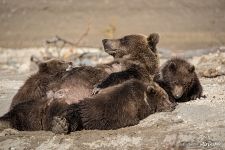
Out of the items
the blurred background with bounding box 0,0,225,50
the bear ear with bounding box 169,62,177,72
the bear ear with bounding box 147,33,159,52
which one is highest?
the bear ear with bounding box 147,33,159,52

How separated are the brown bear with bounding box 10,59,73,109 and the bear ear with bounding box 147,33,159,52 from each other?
45.0 inches

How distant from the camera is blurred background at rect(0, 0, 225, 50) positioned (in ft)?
85.1

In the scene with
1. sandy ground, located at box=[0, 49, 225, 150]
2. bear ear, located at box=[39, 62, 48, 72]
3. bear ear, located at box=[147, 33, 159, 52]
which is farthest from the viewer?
bear ear, located at box=[147, 33, 159, 52]

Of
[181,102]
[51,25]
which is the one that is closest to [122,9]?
[51,25]

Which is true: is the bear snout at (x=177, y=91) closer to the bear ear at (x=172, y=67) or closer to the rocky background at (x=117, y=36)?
the rocky background at (x=117, y=36)

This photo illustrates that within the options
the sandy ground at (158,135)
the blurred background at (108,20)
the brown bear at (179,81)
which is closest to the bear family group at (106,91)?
the brown bear at (179,81)

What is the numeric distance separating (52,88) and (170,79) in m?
1.59

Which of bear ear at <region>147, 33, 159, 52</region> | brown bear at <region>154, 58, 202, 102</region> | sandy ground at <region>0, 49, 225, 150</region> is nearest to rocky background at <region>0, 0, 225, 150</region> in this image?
sandy ground at <region>0, 49, 225, 150</region>

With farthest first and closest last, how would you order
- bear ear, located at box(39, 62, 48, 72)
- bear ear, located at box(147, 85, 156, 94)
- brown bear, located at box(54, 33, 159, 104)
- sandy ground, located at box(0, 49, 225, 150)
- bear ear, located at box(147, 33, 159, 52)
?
1. bear ear, located at box(147, 33, 159, 52)
2. bear ear, located at box(39, 62, 48, 72)
3. brown bear, located at box(54, 33, 159, 104)
4. bear ear, located at box(147, 85, 156, 94)
5. sandy ground, located at box(0, 49, 225, 150)

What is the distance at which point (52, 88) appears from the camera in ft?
23.8

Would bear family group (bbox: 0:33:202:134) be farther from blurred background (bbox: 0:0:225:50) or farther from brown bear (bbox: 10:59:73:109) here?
blurred background (bbox: 0:0:225:50)

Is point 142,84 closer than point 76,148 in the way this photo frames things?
No

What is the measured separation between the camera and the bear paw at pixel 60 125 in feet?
21.0

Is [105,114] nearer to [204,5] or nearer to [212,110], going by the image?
[212,110]
